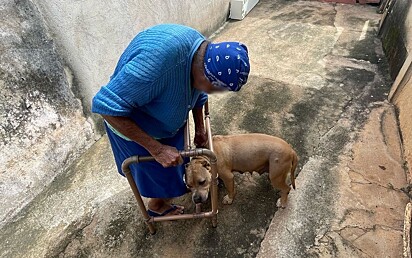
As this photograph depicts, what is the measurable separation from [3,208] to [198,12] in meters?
4.37

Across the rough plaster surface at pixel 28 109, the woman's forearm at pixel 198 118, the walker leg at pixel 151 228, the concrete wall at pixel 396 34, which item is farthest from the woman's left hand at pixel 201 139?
the concrete wall at pixel 396 34

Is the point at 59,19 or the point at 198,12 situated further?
the point at 198,12

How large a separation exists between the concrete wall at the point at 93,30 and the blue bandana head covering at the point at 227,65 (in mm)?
2016

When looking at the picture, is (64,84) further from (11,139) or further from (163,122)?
(163,122)

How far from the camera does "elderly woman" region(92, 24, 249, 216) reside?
165 cm

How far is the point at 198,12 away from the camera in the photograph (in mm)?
5586

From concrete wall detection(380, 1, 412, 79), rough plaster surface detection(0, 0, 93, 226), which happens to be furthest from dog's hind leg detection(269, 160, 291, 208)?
concrete wall detection(380, 1, 412, 79)

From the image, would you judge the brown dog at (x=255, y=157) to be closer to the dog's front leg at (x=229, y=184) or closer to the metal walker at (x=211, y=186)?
the dog's front leg at (x=229, y=184)

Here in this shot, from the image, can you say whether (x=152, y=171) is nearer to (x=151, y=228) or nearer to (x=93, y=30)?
(x=151, y=228)

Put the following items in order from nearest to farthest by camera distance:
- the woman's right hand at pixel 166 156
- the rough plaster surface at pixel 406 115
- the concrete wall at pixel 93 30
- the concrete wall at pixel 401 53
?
the woman's right hand at pixel 166 156 → the concrete wall at pixel 93 30 → the rough plaster surface at pixel 406 115 → the concrete wall at pixel 401 53

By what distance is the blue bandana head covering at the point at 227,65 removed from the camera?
5.40 ft

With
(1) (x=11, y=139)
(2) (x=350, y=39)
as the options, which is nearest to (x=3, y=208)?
(1) (x=11, y=139)

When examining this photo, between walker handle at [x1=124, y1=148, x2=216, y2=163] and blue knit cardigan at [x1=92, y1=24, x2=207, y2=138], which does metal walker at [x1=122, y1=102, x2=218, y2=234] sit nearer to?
walker handle at [x1=124, y1=148, x2=216, y2=163]

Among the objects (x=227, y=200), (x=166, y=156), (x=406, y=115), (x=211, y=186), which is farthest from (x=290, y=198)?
(x=406, y=115)
